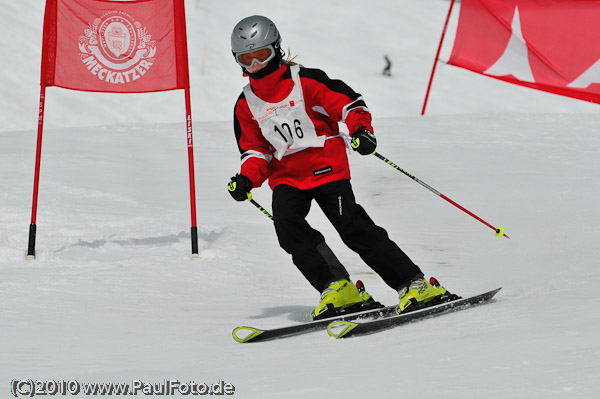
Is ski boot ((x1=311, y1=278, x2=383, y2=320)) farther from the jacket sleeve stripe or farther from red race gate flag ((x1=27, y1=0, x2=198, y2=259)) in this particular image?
red race gate flag ((x1=27, y1=0, x2=198, y2=259))

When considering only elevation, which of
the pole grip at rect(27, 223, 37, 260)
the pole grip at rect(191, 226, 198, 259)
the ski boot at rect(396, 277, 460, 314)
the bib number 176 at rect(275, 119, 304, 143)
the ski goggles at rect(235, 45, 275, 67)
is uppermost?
the ski goggles at rect(235, 45, 275, 67)

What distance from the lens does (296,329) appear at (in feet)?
13.0

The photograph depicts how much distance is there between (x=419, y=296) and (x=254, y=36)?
159 cm

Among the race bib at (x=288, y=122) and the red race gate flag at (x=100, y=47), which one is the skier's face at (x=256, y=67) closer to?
the race bib at (x=288, y=122)

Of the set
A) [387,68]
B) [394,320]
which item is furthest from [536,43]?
[387,68]

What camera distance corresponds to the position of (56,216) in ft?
23.3

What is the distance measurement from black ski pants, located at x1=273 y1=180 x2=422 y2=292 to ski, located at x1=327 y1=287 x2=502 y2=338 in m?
0.24

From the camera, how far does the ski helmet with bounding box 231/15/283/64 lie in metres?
4.34

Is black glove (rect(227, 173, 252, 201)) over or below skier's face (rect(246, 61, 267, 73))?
below

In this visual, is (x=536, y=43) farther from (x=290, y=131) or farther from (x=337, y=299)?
(x=337, y=299)

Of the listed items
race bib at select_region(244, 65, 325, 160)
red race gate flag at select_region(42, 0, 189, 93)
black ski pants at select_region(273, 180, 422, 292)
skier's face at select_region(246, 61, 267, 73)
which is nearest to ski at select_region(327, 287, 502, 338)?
black ski pants at select_region(273, 180, 422, 292)

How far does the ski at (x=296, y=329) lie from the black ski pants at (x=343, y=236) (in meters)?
0.17

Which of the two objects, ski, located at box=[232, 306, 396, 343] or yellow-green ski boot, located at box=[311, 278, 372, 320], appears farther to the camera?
yellow-green ski boot, located at box=[311, 278, 372, 320]

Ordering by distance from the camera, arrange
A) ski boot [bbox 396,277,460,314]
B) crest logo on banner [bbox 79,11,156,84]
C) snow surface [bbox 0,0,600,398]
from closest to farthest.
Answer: snow surface [bbox 0,0,600,398], ski boot [bbox 396,277,460,314], crest logo on banner [bbox 79,11,156,84]
